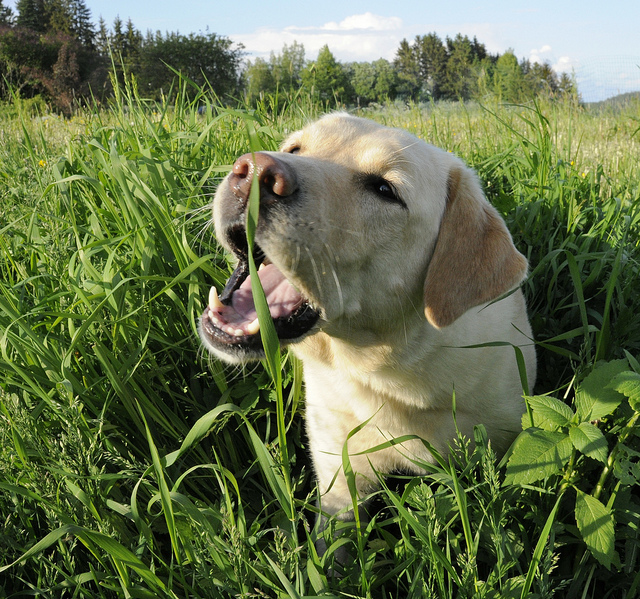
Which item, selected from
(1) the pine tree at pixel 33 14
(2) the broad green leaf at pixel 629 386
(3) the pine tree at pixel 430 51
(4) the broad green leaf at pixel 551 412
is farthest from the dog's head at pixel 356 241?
(3) the pine tree at pixel 430 51

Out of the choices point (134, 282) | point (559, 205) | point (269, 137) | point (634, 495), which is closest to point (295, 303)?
point (134, 282)

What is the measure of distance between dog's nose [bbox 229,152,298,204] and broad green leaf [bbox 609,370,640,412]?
43.9 inches

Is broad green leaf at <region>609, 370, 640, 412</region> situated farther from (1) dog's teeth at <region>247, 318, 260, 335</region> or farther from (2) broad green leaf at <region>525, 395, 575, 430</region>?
(1) dog's teeth at <region>247, 318, 260, 335</region>

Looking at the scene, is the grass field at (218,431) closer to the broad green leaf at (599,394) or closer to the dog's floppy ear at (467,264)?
the broad green leaf at (599,394)

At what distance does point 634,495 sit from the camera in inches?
79.9

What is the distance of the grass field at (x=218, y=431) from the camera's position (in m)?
1.55

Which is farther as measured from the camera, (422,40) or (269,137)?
(422,40)

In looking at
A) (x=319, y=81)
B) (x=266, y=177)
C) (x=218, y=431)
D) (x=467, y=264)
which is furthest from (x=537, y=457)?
(x=319, y=81)

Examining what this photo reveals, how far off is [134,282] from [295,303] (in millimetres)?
1041

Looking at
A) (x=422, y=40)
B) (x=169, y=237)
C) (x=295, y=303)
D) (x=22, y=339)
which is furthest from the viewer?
(x=422, y=40)

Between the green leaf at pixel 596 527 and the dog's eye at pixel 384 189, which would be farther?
the dog's eye at pixel 384 189

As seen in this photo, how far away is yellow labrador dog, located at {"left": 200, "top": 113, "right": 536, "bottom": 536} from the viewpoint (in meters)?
1.80

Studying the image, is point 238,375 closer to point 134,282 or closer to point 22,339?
point 134,282

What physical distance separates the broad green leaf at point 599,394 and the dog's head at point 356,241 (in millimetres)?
477
